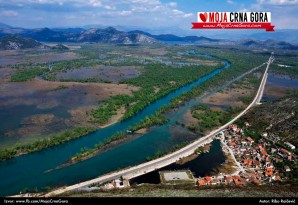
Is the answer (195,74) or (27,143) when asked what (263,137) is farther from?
(195,74)

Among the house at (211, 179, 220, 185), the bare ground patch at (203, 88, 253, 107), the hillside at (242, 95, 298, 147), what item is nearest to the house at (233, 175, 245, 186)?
the house at (211, 179, 220, 185)

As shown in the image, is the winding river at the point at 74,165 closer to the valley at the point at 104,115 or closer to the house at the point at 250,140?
the valley at the point at 104,115

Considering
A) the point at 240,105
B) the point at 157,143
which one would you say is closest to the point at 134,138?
the point at 157,143

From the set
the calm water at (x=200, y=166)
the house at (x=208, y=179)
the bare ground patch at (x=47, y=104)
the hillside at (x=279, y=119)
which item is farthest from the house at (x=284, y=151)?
the bare ground patch at (x=47, y=104)

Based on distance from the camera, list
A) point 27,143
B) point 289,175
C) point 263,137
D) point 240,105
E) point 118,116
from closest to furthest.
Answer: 1. point 289,175
2. point 27,143
3. point 263,137
4. point 118,116
5. point 240,105

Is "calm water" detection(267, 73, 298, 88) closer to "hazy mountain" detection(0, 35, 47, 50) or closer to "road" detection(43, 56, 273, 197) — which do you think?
"road" detection(43, 56, 273, 197)

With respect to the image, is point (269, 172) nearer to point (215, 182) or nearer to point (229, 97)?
point (215, 182)
